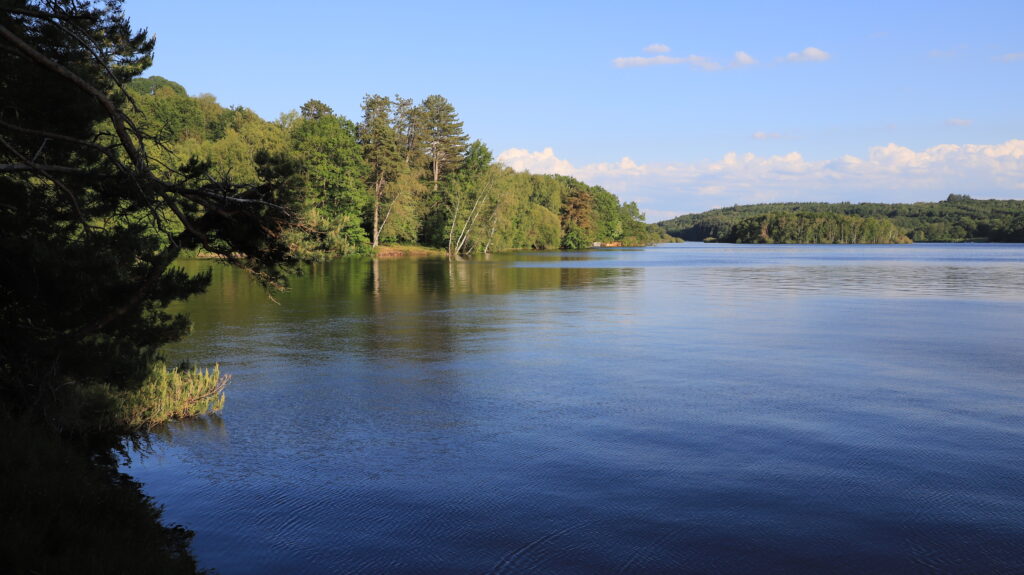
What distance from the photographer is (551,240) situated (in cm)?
12862

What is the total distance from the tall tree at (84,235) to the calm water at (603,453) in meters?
1.88

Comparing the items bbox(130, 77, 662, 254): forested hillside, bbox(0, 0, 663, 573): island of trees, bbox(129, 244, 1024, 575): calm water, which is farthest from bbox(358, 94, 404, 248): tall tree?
bbox(0, 0, 663, 573): island of trees

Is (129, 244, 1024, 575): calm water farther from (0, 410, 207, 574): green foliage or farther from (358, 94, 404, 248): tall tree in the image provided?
(358, 94, 404, 248): tall tree

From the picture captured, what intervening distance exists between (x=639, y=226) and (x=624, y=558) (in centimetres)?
19179

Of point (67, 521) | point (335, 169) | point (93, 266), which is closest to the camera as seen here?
point (67, 521)

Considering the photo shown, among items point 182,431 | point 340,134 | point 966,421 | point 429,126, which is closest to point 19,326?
point 182,431

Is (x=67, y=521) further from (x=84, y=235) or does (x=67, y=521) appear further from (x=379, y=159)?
(x=379, y=159)

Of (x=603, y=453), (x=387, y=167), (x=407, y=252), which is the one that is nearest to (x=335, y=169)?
(x=387, y=167)

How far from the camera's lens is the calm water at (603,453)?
303 inches

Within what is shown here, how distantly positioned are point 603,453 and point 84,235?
24.9 ft

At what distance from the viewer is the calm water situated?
7688 millimetres

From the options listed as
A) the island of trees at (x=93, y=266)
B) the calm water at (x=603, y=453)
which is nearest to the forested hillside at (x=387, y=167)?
the calm water at (x=603, y=453)

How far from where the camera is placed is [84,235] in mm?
9258

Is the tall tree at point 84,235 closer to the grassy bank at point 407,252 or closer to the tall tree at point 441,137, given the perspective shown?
the grassy bank at point 407,252
